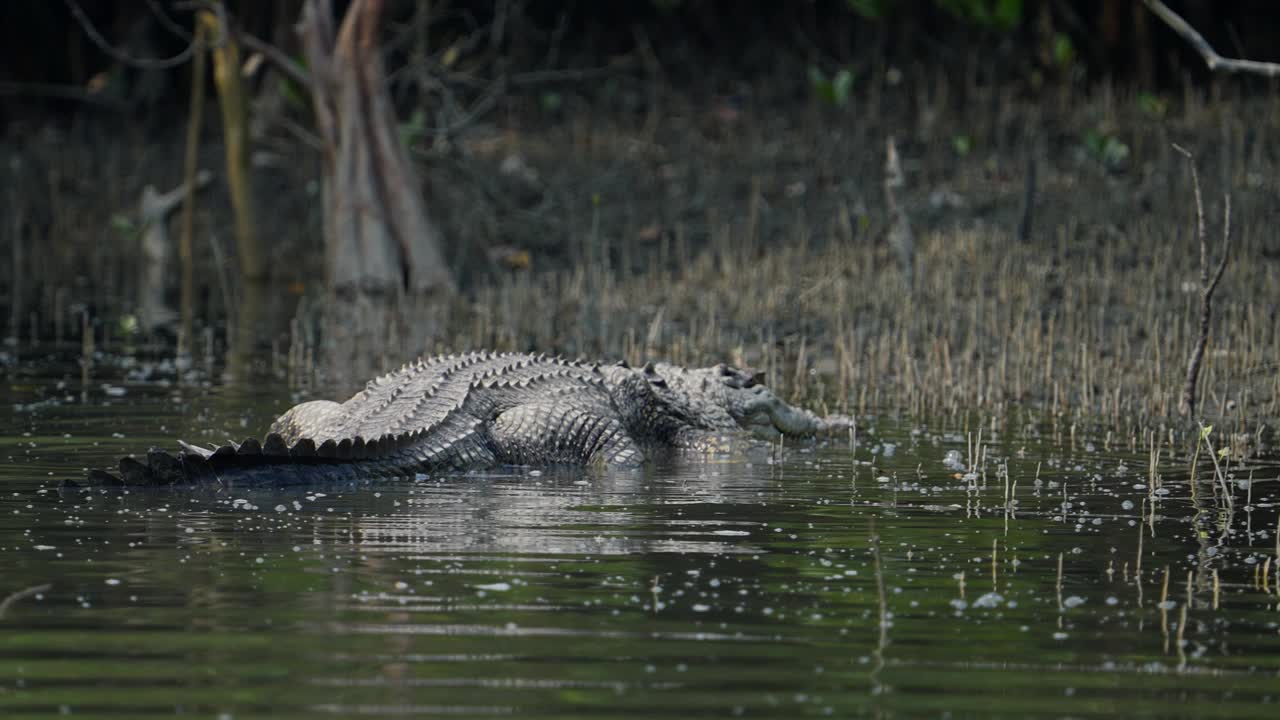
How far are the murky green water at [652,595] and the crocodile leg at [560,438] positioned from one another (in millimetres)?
472

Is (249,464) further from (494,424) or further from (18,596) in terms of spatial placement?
(18,596)

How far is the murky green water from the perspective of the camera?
16.9 feet

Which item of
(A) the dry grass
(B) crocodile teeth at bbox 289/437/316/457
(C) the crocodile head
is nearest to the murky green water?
(B) crocodile teeth at bbox 289/437/316/457

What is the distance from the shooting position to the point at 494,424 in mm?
10031

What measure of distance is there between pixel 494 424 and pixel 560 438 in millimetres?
387

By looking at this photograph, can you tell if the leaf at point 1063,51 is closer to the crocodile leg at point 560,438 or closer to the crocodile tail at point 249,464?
the crocodile leg at point 560,438

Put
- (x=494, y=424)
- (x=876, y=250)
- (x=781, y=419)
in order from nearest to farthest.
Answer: (x=494, y=424), (x=781, y=419), (x=876, y=250)

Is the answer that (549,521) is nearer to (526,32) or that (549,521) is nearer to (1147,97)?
(1147,97)

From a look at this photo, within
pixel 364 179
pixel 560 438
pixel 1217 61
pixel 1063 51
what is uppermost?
pixel 1063 51

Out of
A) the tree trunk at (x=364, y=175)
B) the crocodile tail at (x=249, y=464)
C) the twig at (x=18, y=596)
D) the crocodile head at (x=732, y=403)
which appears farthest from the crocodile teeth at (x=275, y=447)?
the tree trunk at (x=364, y=175)

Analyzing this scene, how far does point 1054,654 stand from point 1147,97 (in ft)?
60.1

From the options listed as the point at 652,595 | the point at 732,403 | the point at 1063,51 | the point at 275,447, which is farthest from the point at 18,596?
the point at 1063,51

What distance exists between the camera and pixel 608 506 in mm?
8422

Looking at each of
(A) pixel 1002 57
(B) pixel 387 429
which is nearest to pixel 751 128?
(A) pixel 1002 57
